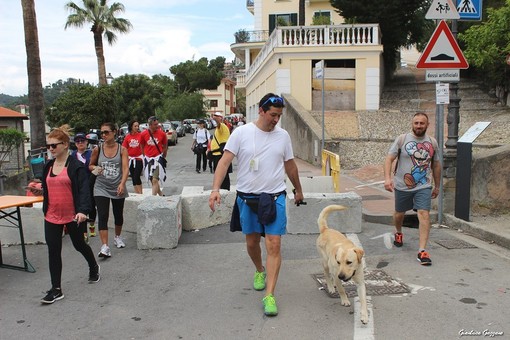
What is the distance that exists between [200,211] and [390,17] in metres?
20.3

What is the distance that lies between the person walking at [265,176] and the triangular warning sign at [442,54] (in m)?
3.82

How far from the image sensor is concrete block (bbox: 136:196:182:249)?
6.66 m

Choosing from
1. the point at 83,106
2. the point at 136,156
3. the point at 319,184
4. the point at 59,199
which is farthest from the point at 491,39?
the point at 83,106

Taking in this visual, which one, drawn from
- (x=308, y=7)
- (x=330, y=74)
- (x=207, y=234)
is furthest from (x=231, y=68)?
(x=207, y=234)

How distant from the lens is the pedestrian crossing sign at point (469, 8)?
802cm

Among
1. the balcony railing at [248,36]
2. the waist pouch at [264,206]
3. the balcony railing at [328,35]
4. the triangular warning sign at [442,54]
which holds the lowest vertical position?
the waist pouch at [264,206]

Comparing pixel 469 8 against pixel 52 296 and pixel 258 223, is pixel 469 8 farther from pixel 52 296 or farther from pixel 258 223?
pixel 52 296

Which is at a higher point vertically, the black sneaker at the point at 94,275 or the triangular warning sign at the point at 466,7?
the triangular warning sign at the point at 466,7

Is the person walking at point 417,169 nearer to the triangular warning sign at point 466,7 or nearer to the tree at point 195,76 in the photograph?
the triangular warning sign at point 466,7

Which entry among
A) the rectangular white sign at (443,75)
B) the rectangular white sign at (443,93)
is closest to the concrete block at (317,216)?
the rectangular white sign at (443,93)

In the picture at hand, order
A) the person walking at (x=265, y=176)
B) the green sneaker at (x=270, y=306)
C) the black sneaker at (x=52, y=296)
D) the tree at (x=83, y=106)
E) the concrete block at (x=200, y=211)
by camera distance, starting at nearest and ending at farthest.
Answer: the green sneaker at (x=270, y=306)
the person walking at (x=265, y=176)
the black sneaker at (x=52, y=296)
the concrete block at (x=200, y=211)
the tree at (x=83, y=106)

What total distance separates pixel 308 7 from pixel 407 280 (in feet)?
120

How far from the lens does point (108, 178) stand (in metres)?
6.37

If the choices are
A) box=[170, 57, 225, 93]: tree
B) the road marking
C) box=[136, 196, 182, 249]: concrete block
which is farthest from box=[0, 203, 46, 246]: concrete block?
box=[170, 57, 225, 93]: tree
